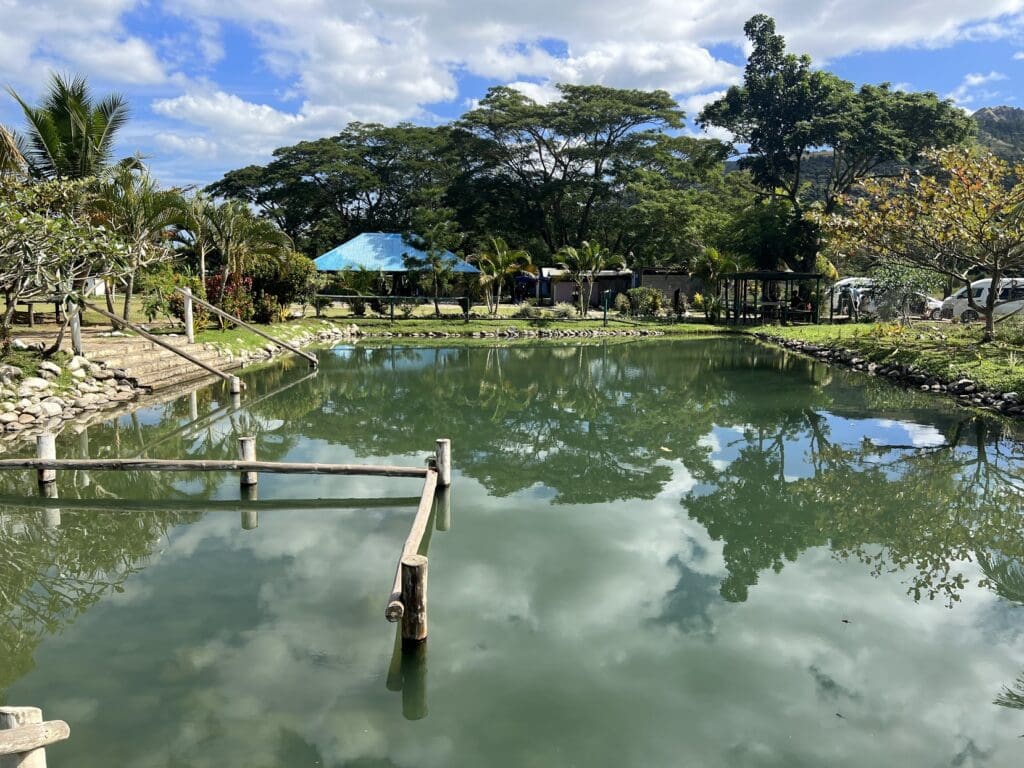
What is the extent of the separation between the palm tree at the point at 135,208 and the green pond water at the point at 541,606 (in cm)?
713

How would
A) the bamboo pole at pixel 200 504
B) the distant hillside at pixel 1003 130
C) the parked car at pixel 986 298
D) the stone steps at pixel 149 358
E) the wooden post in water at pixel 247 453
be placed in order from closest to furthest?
the bamboo pole at pixel 200 504, the wooden post in water at pixel 247 453, the stone steps at pixel 149 358, the parked car at pixel 986 298, the distant hillside at pixel 1003 130

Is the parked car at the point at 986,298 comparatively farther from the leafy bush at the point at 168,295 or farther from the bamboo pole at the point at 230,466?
the leafy bush at the point at 168,295

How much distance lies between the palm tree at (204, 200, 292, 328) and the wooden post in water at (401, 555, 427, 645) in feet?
57.5

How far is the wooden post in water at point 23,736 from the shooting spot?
2.66 meters

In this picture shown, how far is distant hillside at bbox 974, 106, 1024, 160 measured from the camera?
66.8 metres

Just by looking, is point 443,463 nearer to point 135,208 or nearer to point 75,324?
point 75,324

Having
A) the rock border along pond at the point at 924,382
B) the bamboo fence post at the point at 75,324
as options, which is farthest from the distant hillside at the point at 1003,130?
the bamboo fence post at the point at 75,324

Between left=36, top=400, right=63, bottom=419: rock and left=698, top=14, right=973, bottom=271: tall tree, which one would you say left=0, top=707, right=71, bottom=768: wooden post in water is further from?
left=698, top=14, right=973, bottom=271: tall tree

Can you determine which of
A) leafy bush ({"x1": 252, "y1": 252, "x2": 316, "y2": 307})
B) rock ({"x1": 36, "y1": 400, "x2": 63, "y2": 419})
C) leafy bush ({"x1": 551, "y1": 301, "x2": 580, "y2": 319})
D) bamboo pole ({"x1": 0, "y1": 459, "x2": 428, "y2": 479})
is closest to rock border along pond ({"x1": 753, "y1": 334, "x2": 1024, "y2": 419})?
Result: bamboo pole ({"x1": 0, "y1": 459, "x2": 428, "y2": 479})

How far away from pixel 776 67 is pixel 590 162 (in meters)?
9.64

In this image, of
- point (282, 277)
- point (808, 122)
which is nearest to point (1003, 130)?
point (808, 122)

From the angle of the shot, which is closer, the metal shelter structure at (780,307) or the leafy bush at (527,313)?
the metal shelter structure at (780,307)

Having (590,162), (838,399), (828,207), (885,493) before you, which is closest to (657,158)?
(590,162)

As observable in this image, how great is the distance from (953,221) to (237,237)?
60.2 ft
